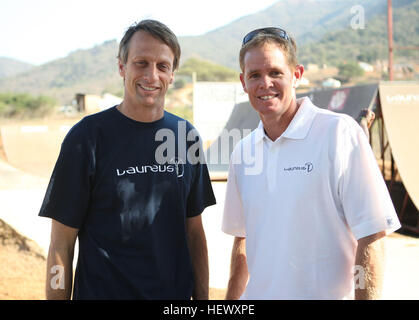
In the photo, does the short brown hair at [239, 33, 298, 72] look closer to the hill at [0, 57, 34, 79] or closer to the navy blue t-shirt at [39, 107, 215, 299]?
the navy blue t-shirt at [39, 107, 215, 299]

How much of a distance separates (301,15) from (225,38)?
29052 mm

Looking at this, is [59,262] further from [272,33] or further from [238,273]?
[272,33]

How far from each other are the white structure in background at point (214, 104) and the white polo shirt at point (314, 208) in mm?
17012

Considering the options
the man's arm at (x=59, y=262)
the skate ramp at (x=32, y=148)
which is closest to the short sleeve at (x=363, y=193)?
the man's arm at (x=59, y=262)

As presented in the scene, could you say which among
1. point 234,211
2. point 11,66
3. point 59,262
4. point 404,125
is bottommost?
point 59,262

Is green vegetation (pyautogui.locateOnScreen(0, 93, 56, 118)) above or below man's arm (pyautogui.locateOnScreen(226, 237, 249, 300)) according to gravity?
above

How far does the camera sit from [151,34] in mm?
2318

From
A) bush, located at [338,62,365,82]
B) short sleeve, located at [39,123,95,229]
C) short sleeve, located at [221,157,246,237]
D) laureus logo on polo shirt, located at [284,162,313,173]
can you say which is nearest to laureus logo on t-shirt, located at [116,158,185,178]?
short sleeve, located at [39,123,95,229]

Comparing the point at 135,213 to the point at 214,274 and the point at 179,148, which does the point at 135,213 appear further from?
the point at 214,274

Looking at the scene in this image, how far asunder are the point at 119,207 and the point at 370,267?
1212 millimetres

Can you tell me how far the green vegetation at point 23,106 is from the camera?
161 feet

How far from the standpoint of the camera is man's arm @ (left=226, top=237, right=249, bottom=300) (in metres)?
2.44

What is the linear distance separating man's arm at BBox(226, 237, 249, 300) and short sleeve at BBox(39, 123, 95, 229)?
89 centimetres

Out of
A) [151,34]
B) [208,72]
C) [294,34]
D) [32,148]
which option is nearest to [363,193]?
[151,34]
